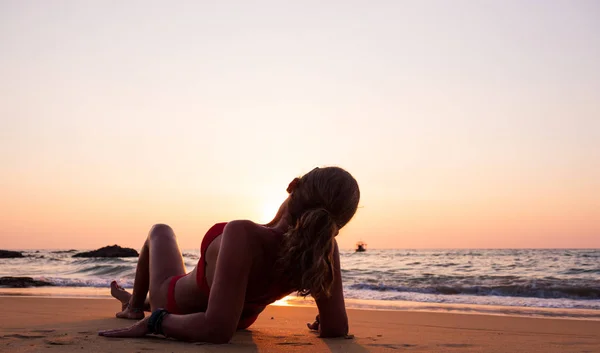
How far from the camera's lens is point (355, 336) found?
12.7ft

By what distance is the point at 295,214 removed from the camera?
111 inches

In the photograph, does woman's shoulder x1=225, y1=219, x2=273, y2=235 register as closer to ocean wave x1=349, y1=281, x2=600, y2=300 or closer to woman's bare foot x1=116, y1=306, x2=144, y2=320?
woman's bare foot x1=116, y1=306, x2=144, y2=320

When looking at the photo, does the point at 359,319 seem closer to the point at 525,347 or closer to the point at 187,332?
the point at 525,347

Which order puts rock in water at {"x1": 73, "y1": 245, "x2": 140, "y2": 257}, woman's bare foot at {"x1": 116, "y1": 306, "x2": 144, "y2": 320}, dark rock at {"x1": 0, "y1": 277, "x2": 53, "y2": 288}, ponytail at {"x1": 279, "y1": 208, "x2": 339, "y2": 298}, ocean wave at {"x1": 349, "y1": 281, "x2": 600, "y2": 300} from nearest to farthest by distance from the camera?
1. ponytail at {"x1": 279, "y1": 208, "x2": 339, "y2": 298}
2. woman's bare foot at {"x1": 116, "y1": 306, "x2": 144, "y2": 320}
3. ocean wave at {"x1": 349, "y1": 281, "x2": 600, "y2": 300}
4. dark rock at {"x1": 0, "y1": 277, "x2": 53, "y2": 288}
5. rock in water at {"x1": 73, "y1": 245, "x2": 140, "y2": 257}

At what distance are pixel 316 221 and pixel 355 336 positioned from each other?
1.54 metres

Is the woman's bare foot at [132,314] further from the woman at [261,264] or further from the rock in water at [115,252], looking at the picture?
the rock in water at [115,252]

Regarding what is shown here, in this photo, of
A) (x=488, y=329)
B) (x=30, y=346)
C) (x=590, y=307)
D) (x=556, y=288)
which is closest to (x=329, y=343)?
(x=30, y=346)

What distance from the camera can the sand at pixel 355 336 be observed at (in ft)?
9.77

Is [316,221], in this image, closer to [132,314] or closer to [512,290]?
[132,314]

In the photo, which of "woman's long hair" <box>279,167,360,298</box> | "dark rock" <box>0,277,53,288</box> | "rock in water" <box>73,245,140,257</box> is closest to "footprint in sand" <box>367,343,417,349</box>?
"woman's long hair" <box>279,167,360,298</box>

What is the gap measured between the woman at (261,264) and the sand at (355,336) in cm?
14

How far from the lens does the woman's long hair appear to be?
268cm

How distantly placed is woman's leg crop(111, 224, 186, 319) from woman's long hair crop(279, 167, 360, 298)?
967mm

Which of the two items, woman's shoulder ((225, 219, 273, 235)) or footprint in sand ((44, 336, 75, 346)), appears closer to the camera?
woman's shoulder ((225, 219, 273, 235))
